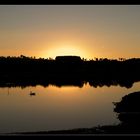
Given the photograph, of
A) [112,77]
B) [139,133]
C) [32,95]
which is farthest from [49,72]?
[139,133]

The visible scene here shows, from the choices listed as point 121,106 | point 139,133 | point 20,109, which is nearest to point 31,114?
point 20,109

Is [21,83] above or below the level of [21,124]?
above

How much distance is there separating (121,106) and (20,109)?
32.6 ft

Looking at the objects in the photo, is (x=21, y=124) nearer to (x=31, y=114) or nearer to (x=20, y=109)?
(x=31, y=114)

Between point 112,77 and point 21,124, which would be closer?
point 21,124

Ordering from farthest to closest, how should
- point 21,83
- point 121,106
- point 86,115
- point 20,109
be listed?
point 21,83
point 20,109
point 86,115
point 121,106

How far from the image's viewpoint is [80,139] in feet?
2.84

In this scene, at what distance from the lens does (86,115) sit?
23.2 meters

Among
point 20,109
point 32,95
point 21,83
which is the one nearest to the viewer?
point 20,109
